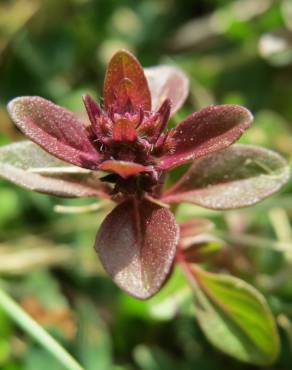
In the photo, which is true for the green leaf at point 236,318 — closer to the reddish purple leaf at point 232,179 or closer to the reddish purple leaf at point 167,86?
the reddish purple leaf at point 232,179

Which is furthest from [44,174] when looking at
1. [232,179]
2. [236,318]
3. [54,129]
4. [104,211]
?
[104,211]

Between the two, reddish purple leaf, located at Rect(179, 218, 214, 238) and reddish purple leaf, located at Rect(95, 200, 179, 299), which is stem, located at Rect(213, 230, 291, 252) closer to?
reddish purple leaf, located at Rect(179, 218, 214, 238)

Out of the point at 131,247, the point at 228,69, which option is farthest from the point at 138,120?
the point at 228,69

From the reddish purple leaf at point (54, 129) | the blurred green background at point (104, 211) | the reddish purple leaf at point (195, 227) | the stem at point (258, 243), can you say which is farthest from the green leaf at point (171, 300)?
the reddish purple leaf at point (54, 129)

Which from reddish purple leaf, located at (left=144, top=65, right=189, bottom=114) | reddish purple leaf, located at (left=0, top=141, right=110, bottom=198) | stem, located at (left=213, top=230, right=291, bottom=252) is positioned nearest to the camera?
reddish purple leaf, located at (left=0, top=141, right=110, bottom=198)

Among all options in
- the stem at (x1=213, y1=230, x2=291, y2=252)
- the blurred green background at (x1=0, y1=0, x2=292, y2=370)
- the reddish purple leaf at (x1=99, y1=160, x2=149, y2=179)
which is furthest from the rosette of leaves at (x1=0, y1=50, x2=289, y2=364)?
the blurred green background at (x1=0, y1=0, x2=292, y2=370)
